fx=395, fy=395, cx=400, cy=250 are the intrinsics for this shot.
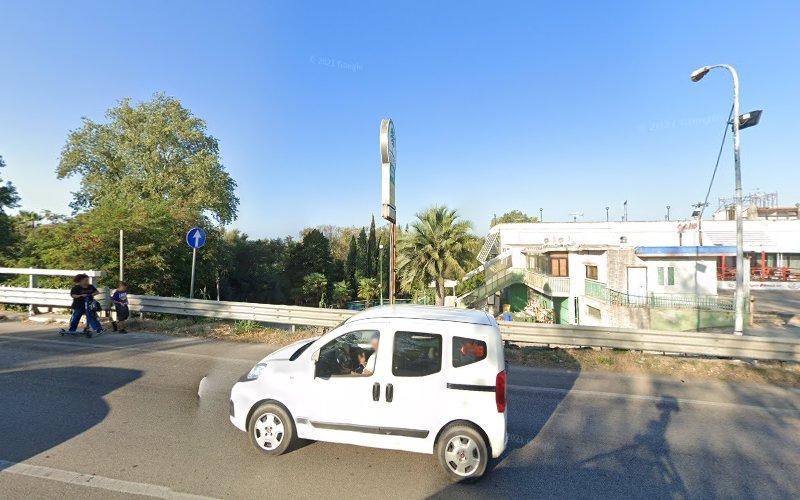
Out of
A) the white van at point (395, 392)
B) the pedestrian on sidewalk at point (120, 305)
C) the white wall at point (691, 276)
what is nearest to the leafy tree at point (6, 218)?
the pedestrian on sidewalk at point (120, 305)

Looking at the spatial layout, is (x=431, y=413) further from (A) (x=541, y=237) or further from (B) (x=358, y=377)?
(A) (x=541, y=237)

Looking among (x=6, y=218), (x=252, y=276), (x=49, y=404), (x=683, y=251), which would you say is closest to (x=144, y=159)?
(x=6, y=218)

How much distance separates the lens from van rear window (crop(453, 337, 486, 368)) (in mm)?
4090

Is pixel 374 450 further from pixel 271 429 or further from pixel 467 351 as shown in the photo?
pixel 467 351

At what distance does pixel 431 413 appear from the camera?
4.04m

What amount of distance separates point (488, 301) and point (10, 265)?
2625cm

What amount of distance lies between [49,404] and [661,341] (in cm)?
1098

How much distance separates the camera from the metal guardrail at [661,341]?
8.02 m

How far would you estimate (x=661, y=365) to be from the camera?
8281 mm

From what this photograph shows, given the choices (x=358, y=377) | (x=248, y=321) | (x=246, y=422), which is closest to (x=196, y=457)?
(x=246, y=422)

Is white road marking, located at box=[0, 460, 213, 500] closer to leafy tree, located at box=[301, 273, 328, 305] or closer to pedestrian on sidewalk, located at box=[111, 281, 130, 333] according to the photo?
pedestrian on sidewalk, located at box=[111, 281, 130, 333]

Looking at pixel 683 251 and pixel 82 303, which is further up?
pixel 683 251

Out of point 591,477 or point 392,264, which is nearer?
point 591,477

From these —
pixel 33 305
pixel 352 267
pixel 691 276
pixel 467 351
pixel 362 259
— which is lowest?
pixel 33 305
